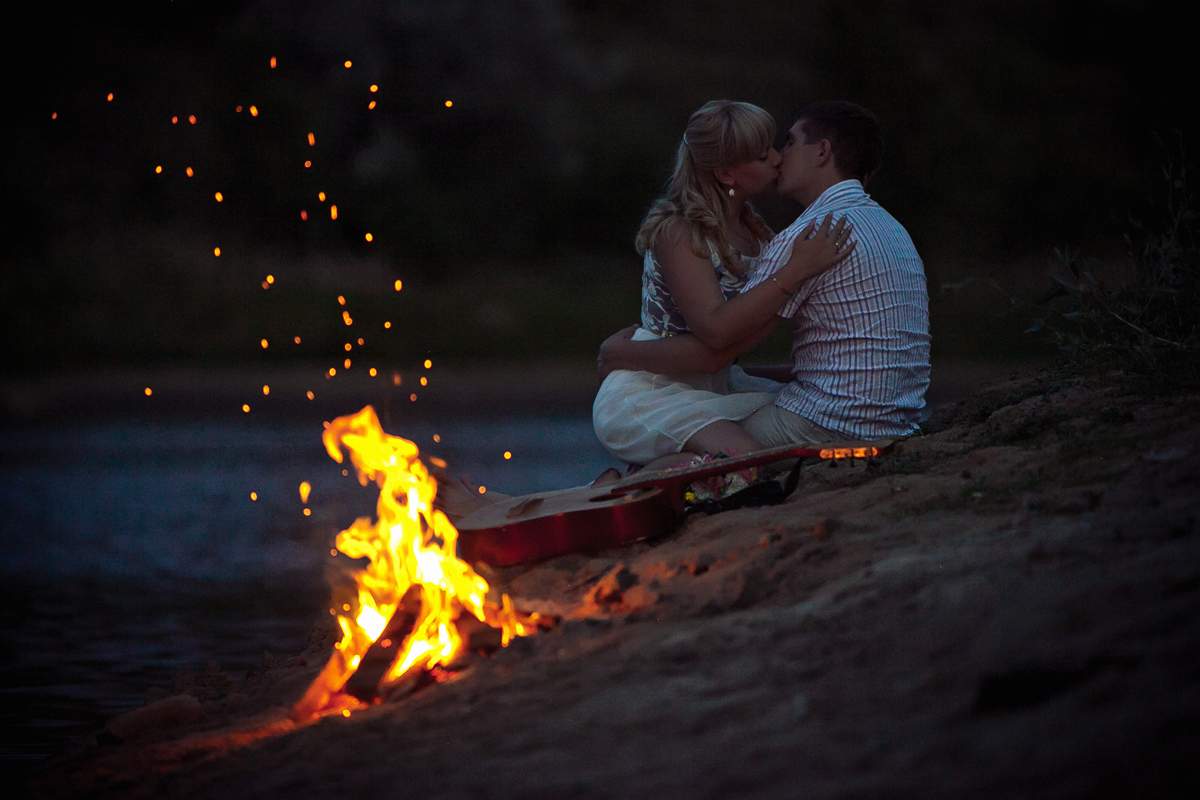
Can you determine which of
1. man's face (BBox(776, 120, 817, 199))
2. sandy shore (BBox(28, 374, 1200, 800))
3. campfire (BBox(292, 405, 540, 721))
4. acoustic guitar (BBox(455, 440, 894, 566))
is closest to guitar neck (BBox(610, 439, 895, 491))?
acoustic guitar (BBox(455, 440, 894, 566))

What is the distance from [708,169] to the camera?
16.5 feet

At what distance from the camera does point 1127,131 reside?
19.8 m

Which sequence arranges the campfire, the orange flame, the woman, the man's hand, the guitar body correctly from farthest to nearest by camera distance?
the man's hand
the woman
the orange flame
the guitar body
the campfire

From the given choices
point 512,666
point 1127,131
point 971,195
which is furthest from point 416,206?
point 512,666

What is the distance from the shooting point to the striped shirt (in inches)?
187

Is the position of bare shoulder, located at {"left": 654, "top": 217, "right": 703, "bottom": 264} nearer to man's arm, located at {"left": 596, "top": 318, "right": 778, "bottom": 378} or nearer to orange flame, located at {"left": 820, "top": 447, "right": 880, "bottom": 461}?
man's arm, located at {"left": 596, "top": 318, "right": 778, "bottom": 378}

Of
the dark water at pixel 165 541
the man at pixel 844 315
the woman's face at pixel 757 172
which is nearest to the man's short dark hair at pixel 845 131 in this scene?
the man at pixel 844 315

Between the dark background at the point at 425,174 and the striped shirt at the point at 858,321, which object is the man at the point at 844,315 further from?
the dark background at the point at 425,174

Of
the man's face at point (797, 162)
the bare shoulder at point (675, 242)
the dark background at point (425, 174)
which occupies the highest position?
the dark background at point (425, 174)

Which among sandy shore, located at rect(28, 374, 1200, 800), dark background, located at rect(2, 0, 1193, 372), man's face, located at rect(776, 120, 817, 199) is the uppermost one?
dark background, located at rect(2, 0, 1193, 372)

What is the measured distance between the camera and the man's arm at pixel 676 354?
4.95 metres

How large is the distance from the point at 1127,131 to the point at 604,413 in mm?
16347

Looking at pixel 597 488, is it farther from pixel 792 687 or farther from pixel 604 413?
pixel 792 687

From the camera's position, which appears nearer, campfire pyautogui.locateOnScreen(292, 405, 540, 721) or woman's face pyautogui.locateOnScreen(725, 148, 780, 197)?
campfire pyautogui.locateOnScreen(292, 405, 540, 721)
